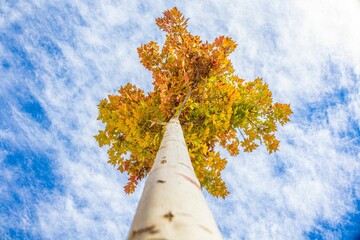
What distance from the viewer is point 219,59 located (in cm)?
550

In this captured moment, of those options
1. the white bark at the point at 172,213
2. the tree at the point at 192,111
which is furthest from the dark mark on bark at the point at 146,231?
the tree at the point at 192,111

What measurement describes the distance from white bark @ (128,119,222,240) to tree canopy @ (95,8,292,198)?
3.13 meters

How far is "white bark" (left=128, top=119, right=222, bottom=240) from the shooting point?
111cm

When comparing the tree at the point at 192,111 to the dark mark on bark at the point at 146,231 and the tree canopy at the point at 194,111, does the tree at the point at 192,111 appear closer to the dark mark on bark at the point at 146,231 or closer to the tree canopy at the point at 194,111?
the tree canopy at the point at 194,111

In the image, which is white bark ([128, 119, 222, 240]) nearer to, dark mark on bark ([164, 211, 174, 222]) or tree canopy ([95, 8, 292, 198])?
dark mark on bark ([164, 211, 174, 222])

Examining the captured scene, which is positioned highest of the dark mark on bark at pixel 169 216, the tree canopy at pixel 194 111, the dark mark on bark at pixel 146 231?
the tree canopy at pixel 194 111

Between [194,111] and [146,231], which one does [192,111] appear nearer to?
[194,111]

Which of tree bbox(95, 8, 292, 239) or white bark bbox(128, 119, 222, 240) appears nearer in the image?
white bark bbox(128, 119, 222, 240)

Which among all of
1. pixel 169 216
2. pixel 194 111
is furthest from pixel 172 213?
pixel 194 111

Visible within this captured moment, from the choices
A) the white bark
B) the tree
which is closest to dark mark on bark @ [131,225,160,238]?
the white bark

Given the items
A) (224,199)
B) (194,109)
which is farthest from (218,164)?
(194,109)

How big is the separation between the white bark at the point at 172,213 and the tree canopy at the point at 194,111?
123 inches

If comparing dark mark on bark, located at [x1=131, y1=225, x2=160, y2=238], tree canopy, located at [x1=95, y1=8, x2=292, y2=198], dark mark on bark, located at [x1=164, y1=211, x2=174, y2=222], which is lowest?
dark mark on bark, located at [x1=131, y1=225, x2=160, y2=238]

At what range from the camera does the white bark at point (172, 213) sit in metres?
1.11
